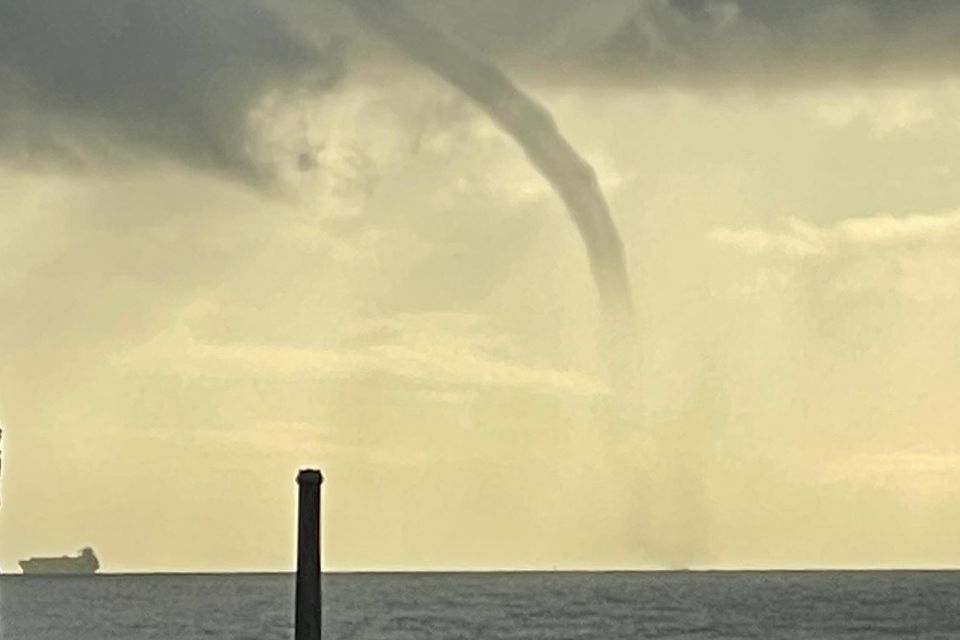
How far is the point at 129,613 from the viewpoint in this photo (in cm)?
12500

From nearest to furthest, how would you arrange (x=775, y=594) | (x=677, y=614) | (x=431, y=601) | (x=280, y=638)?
1. (x=280, y=638)
2. (x=677, y=614)
3. (x=431, y=601)
4. (x=775, y=594)

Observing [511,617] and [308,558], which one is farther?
[511,617]

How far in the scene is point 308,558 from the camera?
20.5m

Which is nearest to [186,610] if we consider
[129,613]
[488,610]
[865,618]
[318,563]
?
[129,613]

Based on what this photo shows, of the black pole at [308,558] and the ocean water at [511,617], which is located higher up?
the ocean water at [511,617]

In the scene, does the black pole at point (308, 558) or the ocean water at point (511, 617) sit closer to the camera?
the black pole at point (308, 558)

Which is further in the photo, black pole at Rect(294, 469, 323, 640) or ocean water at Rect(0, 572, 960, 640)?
ocean water at Rect(0, 572, 960, 640)

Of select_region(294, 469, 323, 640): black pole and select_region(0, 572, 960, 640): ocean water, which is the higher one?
select_region(0, 572, 960, 640): ocean water

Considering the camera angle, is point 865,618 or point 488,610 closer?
point 865,618

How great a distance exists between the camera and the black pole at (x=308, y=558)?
20.4m

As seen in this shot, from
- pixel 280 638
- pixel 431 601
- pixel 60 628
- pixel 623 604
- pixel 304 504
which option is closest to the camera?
pixel 304 504

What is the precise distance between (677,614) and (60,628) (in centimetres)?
3748

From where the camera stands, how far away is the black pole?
803 inches

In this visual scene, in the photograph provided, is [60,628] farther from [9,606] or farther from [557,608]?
[9,606]
